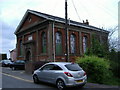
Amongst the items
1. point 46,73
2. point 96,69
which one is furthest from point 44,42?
point 46,73

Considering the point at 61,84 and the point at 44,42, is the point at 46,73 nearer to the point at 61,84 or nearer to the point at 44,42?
the point at 61,84

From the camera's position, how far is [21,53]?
31812 millimetres

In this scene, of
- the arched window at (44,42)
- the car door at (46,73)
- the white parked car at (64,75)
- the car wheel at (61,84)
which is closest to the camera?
the white parked car at (64,75)

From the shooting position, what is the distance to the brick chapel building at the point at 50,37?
73.9 ft

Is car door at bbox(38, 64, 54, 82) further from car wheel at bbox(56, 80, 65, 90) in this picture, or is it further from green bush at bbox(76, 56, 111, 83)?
green bush at bbox(76, 56, 111, 83)

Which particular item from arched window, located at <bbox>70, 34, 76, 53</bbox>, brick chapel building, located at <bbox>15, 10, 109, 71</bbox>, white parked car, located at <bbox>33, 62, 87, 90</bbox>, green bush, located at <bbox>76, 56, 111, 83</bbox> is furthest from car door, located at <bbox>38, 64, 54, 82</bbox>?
arched window, located at <bbox>70, 34, 76, 53</bbox>

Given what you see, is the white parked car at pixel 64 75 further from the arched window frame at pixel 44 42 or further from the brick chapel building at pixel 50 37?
the arched window frame at pixel 44 42

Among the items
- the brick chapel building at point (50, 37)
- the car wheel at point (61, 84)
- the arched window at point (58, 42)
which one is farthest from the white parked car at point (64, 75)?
the arched window at point (58, 42)

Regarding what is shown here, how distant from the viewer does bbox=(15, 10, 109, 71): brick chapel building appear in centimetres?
2252

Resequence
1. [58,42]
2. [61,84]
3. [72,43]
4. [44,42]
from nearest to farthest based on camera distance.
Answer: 1. [61,84]
2. [58,42]
3. [44,42]
4. [72,43]

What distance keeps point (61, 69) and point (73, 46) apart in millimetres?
17574

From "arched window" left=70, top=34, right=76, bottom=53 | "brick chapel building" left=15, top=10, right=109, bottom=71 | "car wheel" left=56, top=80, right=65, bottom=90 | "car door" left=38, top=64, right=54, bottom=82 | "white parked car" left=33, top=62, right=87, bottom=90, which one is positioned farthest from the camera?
"arched window" left=70, top=34, right=76, bottom=53

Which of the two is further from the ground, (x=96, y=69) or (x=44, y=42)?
(x=44, y=42)

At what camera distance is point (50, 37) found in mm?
22438
